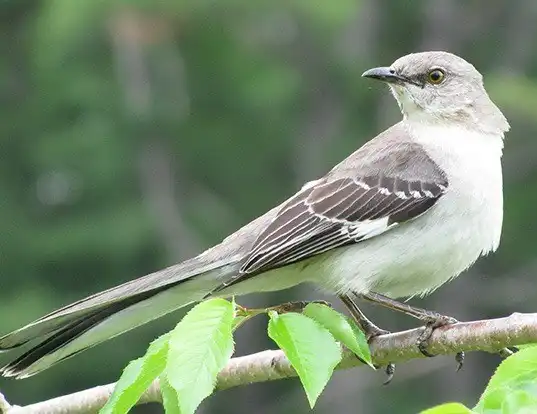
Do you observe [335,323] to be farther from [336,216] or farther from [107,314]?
[336,216]

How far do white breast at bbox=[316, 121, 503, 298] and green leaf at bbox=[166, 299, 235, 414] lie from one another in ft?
5.38

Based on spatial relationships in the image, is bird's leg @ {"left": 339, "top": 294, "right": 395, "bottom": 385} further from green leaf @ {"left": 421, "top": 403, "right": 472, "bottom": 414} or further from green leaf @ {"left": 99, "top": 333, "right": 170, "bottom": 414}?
green leaf @ {"left": 421, "top": 403, "right": 472, "bottom": 414}

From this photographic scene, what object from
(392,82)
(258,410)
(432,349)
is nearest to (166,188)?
(258,410)

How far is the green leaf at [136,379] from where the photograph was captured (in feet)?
10.7

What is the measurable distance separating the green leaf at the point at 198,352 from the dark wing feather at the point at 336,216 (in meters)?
1.48

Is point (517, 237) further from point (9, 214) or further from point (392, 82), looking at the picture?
point (392, 82)

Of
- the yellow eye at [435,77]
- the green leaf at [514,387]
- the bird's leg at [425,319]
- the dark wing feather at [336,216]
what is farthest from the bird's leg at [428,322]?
the yellow eye at [435,77]

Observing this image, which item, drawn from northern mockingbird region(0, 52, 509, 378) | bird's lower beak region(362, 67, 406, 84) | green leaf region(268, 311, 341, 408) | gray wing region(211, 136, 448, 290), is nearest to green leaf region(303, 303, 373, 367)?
green leaf region(268, 311, 341, 408)

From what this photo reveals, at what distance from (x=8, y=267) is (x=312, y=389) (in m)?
20.6

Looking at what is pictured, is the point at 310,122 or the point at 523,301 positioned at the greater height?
the point at 310,122

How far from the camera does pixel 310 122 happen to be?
24.3 meters

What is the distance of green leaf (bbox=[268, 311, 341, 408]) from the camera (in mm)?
3201

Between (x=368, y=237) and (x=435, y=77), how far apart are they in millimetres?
1056

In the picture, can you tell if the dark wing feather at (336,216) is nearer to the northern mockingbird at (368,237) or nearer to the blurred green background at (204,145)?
the northern mockingbird at (368,237)
